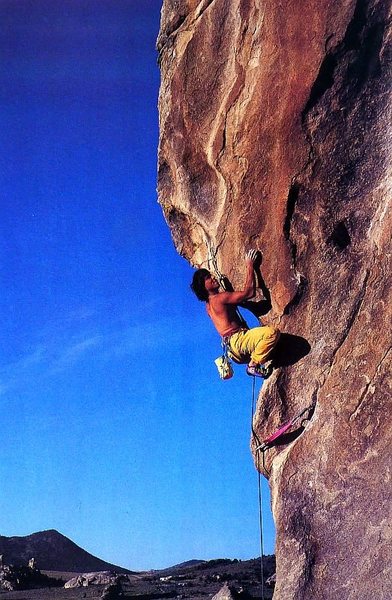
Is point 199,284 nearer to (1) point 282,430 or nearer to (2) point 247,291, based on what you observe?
(2) point 247,291

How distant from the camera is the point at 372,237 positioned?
7.67 metres

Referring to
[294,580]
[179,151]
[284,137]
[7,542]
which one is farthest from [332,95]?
[7,542]

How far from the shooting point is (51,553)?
34844 millimetres

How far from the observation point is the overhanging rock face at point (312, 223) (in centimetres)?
700

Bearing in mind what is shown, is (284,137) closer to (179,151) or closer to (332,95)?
(332,95)

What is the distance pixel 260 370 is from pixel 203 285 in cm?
157

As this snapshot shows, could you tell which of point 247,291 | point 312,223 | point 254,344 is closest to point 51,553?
point 254,344

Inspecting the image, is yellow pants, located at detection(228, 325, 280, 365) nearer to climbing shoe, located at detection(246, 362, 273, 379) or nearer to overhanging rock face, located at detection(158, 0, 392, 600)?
climbing shoe, located at detection(246, 362, 273, 379)

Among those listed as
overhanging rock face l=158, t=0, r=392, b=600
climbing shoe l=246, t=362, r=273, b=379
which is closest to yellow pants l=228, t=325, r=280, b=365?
climbing shoe l=246, t=362, r=273, b=379

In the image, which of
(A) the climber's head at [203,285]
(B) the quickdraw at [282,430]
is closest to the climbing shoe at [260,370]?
(B) the quickdraw at [282,430]

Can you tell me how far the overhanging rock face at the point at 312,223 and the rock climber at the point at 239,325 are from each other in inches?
10.2

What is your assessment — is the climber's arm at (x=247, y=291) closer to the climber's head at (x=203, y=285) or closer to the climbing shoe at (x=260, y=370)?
the climber's head at (x=203, y=285)

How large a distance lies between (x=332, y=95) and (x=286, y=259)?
2.24 meters

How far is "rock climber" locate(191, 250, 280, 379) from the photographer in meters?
8.30
